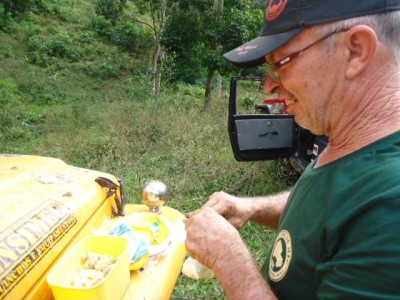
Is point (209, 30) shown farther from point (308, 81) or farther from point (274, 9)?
point (308, 81)

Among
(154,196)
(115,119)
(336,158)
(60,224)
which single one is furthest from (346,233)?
(115,119)

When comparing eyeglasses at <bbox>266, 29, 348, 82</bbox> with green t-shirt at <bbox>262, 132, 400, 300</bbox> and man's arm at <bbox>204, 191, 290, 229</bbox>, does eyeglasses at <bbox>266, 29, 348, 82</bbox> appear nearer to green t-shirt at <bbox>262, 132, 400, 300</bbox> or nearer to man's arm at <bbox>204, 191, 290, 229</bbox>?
green t-shirt at <bbox>262, 132, 400, 300</bbox>

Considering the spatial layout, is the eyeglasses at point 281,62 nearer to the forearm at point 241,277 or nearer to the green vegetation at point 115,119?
the forearm at point 241,277

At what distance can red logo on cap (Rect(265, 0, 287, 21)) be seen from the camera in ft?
3.89

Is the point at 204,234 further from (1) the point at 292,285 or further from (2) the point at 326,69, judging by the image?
(2) the point at 326,69

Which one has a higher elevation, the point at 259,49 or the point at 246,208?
the point at 259,49

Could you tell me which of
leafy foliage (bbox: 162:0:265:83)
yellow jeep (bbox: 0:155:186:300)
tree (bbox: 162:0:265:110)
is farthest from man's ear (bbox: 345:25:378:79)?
leafy foliage (bbox: 162:0:265:83)

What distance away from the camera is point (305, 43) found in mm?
1157

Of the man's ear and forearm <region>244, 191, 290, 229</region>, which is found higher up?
the man's ear

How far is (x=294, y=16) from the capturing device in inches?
45.0

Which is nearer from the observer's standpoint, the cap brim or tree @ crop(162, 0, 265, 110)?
the cap brim

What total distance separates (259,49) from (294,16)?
0.15 m

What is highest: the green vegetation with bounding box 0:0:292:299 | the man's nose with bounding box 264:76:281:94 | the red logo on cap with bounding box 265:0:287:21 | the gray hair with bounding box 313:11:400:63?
the red logo on cap with bounding box 265:0:287:21

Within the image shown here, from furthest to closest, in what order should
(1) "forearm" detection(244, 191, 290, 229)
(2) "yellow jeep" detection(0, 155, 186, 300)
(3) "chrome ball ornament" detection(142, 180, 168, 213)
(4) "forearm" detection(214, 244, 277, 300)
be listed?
(3) "chrome ball ornament" detection(142, 180, 168, 213), (1) "forearm" detection(244, 191, 290, 229), (2) "yellow jeep" detection(0, 155, 186, 300), (4) "forearm" detection(214, 244, 277, 300)
